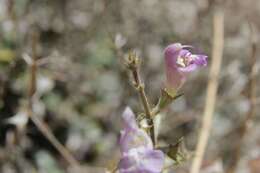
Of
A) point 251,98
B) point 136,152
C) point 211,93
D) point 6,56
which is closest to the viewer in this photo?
point 136,152

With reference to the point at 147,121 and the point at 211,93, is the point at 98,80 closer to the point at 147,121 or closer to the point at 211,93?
the point at 211,93

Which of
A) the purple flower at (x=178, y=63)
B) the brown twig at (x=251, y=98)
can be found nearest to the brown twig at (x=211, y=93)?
the brown twig at (x=251, y=98)

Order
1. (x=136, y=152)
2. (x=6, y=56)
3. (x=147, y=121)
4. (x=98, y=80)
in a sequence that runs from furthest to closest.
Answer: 1. (x=98, y=80)
2. (x=6, y=56)
3. (x=147, y=121)
4. (x=136, y=152)

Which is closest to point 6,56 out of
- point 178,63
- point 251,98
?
point 251,98

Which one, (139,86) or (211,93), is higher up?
(139,86)

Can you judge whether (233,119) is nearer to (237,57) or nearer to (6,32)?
(237,57)

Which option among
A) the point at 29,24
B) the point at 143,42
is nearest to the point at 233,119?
the point at 143,42

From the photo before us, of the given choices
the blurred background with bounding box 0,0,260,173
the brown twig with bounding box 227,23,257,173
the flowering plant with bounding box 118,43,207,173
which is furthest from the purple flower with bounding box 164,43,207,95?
the blurred background with bounding box 0,0,260,173

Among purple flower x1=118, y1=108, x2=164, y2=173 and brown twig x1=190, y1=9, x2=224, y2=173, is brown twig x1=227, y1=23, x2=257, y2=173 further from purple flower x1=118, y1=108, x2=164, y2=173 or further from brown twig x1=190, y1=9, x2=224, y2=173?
purple flower x1=118, y1=108, x2=164, y2=173
